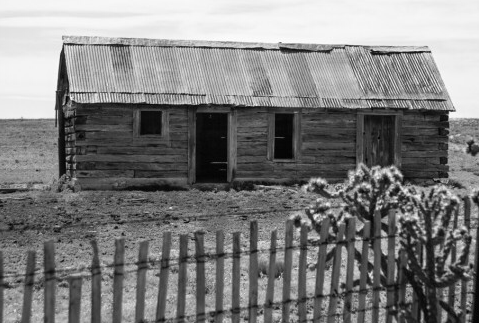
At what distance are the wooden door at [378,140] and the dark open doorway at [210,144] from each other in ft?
15.1

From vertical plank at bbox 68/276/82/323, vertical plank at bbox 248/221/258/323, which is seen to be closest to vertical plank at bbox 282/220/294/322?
vertical plank at bbox 248/221/258/323

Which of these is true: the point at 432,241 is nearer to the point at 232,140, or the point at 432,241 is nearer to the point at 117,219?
the point at 117,219

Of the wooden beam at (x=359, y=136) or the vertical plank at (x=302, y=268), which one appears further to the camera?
the wooden beam at (x=359, y=136)

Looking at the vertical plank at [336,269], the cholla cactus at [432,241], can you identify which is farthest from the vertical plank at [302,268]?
the cholla cactus at [432,241]

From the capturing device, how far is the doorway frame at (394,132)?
2209 cm

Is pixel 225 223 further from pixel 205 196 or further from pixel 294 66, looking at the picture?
pixel 294 66

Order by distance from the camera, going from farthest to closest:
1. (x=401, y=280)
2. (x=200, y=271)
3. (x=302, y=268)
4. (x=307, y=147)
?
(x=307, y=147) < (x=401, y=280) < (x=302, y=268) < (x=200, y=271)

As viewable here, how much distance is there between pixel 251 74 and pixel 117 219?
817 centimetres

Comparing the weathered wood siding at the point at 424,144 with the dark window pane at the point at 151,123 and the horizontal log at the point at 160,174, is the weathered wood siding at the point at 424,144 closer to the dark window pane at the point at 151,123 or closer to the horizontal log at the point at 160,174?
the horizontal log at the point at 160,174

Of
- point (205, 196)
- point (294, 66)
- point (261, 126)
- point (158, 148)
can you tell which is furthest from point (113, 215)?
point (294, 66)

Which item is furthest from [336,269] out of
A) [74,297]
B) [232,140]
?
[232,140]

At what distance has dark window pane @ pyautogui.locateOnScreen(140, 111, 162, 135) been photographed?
21.5 meters

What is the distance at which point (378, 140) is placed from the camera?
22.4 metres

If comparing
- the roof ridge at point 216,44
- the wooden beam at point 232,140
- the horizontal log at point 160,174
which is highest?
the roof ridge at point 216,44
